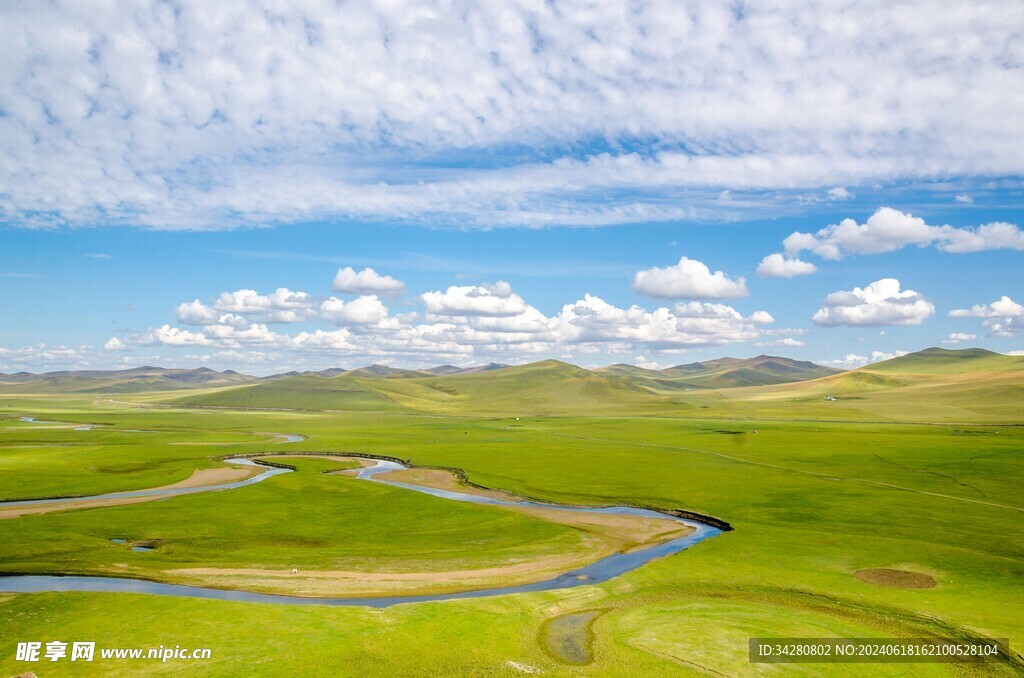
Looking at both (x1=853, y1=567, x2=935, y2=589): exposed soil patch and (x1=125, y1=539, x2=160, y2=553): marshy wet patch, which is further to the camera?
(x1=125, y1=539, x2=160, y2=553): marshy wet patch

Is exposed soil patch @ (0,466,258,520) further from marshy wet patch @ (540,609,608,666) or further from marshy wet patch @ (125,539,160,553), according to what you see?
marshy wet patch @ (540,609,608,666)

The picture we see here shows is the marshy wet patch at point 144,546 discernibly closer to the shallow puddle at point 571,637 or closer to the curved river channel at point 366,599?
the curved river channel at point 366,599

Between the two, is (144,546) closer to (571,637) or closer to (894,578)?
(571,637)

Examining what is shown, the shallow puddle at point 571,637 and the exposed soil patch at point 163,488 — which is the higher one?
the shallow puddle at point 571,637

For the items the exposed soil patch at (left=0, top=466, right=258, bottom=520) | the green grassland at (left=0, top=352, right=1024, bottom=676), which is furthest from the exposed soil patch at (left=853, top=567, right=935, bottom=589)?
the exposed soil patch at (left=0, top=466, right=258, bottom=520)

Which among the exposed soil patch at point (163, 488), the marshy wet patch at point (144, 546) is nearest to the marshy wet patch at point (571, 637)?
the marshy wet patch at point (144, 546)

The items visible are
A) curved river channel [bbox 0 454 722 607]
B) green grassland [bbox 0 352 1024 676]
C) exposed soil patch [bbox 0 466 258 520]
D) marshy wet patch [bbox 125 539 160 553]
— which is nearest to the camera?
green grassland [bbox 0 352 1024 676]

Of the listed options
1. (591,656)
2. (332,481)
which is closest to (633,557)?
(591,656)
